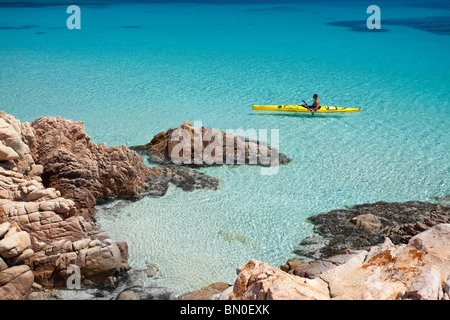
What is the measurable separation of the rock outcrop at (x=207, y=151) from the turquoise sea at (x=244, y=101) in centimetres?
52

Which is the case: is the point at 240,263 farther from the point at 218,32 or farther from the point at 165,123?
the point at 218,32

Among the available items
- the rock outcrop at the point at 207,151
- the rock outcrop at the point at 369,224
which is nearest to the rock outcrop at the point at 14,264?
the rock outcrop at the point at 369,224

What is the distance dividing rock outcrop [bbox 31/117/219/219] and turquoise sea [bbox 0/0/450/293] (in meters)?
0.50

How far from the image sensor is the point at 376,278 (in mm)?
7379

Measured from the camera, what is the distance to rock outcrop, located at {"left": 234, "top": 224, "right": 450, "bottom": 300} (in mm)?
6548

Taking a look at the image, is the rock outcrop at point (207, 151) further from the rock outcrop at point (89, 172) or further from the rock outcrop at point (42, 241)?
the rock outcrop at point (42, 241)

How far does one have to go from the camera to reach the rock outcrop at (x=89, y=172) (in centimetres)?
1223

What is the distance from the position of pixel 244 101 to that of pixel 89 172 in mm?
10210

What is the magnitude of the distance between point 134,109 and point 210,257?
1085 centimetres

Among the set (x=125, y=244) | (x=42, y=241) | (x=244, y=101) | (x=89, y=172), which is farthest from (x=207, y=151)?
(x=244, y=101)

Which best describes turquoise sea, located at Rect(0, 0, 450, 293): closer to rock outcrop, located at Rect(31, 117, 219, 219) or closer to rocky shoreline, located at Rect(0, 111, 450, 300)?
rock outcrop, located at Rect(31, 117, 219, 219)

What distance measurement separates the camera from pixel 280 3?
178 ft

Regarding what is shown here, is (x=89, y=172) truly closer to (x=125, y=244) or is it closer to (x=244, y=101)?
(x=125, y=244)
